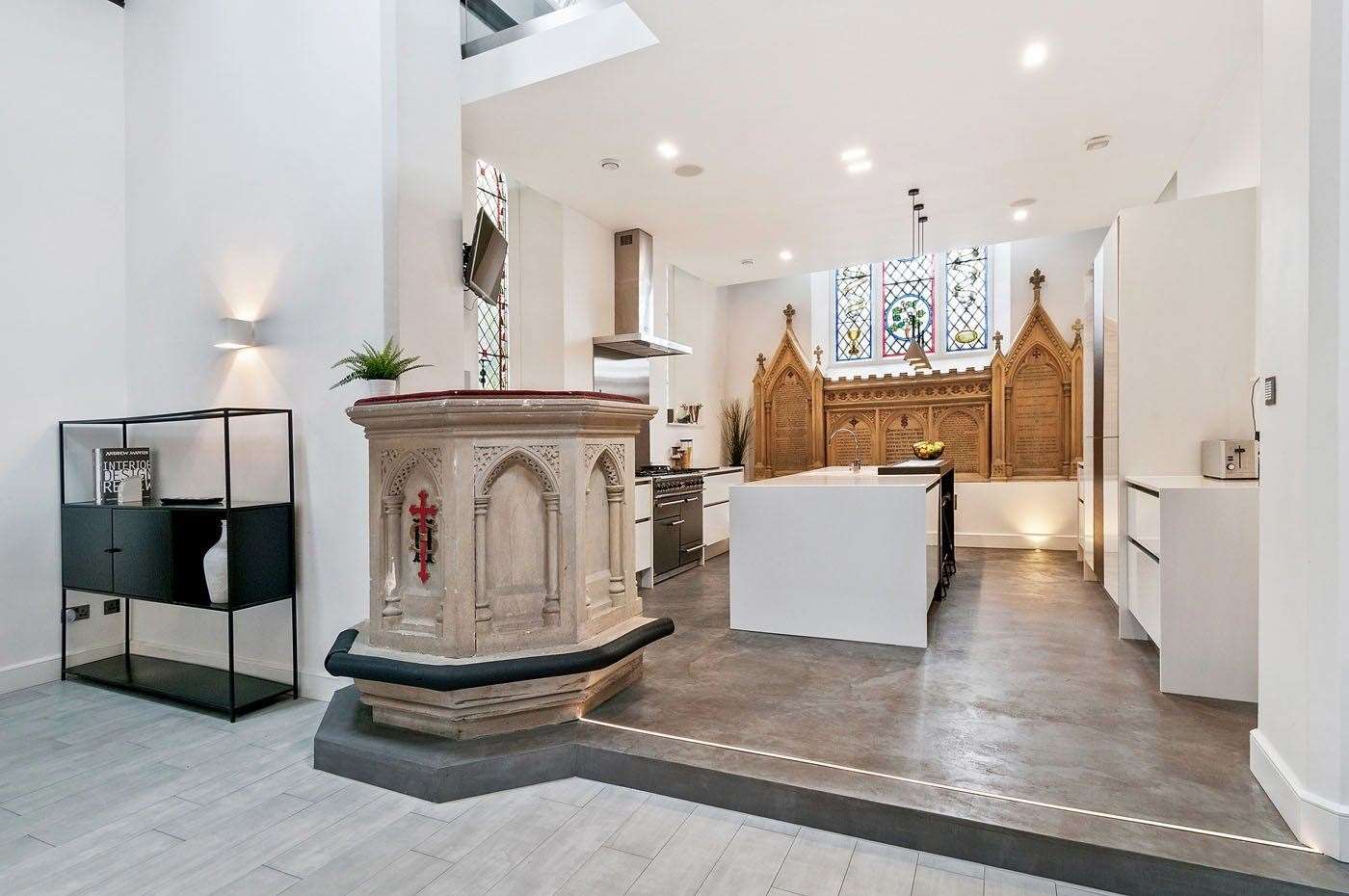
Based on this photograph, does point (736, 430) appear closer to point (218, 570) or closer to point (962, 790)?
point (218, 570)

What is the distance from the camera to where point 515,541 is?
240 centimetres

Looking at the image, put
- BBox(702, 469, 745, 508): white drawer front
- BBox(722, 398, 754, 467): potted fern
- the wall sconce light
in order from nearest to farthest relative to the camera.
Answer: the wall sconce light < BBox(702, 469, 745, 508): white drawer front < BBox(722, 398, 754, 467): potted fern

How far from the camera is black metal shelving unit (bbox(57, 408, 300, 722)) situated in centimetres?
304

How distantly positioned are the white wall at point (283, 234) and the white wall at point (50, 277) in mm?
123

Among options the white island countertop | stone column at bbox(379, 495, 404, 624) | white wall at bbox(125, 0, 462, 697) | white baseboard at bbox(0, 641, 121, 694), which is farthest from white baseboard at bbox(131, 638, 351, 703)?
the white island countertop

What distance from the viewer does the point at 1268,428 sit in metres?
1.96

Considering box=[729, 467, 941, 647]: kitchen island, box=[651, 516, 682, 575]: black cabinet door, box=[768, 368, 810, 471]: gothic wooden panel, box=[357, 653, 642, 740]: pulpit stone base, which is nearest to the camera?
box=[357, 653, 642, 740]: pulpit stone base

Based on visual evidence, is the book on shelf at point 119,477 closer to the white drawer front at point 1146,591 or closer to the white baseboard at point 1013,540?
the white drawer front at point 1146,591

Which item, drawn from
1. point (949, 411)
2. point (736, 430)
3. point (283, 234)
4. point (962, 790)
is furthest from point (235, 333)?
point (949, 411)

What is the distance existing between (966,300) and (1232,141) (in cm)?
394

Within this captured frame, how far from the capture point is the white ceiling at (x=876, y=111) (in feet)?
10.4

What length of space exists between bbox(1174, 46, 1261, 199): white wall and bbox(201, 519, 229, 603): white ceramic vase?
5.27 meters

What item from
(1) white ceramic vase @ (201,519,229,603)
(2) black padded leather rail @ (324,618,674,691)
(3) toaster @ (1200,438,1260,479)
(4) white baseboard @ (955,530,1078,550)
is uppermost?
(3) toaster @ (1200,438,1260,479)

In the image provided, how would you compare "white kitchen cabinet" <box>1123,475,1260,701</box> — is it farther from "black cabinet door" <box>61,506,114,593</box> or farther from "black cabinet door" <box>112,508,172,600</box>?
"black cabinet door" <box>61,506,114,593</box>
